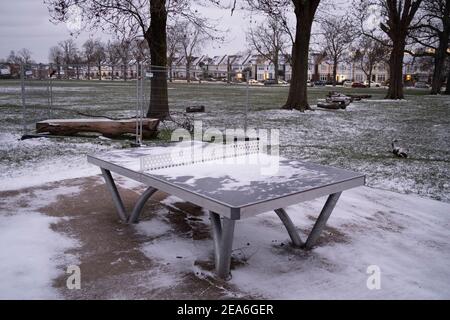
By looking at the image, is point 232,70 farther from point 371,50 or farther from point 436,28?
point 371,50

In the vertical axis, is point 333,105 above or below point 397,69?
below

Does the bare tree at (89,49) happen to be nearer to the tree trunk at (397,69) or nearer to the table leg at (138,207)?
the tree trunk at (397,69)

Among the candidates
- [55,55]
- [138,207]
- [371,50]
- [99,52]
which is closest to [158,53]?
[138,207]

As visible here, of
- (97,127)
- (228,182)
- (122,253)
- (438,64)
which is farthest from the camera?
(438,64)

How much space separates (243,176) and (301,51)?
16077mm

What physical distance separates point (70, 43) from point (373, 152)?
333 ft

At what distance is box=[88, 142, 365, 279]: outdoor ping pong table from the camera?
10.7 ft

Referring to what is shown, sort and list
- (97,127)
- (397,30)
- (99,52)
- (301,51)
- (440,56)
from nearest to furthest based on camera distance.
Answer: (97,127) → (301,51) → (397,30) → (440,56) → (99,52)

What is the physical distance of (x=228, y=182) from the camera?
3721mm

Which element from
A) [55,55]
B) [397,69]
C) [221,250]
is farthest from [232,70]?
[55,55]

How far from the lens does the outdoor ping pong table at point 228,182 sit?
325cm

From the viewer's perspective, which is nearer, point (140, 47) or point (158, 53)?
point (158, 53)

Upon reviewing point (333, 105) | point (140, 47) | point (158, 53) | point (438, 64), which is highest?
point (438, 64)
